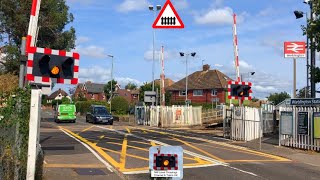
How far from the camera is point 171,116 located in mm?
40844

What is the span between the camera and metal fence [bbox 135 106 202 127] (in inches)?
1599

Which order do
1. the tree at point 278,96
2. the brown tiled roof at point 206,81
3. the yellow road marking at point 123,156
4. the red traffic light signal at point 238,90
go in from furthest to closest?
the tree at point 278,96 → the brown tiled roof at point 206,81 → the red traffic light signal at point 238,90 → the yellow road marking at point 123,156

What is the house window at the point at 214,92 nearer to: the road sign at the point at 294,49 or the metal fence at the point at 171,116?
the metal fence at the point at 171,116

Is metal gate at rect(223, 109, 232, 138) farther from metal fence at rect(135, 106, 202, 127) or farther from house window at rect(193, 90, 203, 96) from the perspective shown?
house window at rect(193, 90, 203, 96)

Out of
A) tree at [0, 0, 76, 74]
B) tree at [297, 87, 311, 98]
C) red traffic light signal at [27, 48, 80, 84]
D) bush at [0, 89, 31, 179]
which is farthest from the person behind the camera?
tree at [0, 0, 76, 74]

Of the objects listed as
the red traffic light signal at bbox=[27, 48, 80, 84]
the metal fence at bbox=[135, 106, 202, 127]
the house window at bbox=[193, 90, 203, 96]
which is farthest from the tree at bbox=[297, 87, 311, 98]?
the red traffic light signal at bbox=[27, 48, 80, 84]

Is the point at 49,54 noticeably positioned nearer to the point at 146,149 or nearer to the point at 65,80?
the point at 65,80

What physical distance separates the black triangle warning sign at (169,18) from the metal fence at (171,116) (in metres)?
31.1

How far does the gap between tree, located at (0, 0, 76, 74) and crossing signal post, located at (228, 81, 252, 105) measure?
69.1 ft

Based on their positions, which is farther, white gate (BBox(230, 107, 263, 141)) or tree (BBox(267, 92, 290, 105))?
tree (BBox(267, 92, 290, 105))

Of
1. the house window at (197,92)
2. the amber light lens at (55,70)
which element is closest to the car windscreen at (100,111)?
the amber light lens at (55,70)

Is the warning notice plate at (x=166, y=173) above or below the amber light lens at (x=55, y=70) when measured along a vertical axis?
below

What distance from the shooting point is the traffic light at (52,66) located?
814 centimetres

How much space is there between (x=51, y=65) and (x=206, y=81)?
74621 millimetres
